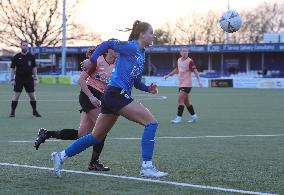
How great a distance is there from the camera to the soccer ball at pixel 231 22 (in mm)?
16516

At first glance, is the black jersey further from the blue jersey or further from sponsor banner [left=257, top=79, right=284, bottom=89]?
sponsor banner [left=257, top=79, right=284, bottom=89]

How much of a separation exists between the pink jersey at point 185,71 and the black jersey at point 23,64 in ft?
13.6

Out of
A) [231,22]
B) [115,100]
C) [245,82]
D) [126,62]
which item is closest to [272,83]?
[245,82]

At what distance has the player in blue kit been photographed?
8734 mm

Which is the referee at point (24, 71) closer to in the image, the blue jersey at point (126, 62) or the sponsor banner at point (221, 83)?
the blue jersey at point (126, 62)

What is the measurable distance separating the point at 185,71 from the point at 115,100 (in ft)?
35.4

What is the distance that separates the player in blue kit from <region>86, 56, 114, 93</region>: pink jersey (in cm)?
112

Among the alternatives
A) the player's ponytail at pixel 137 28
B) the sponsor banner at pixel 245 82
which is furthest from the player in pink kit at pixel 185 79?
the sponsor banner at pixel 245 82

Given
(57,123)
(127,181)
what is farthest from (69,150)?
(57,123)

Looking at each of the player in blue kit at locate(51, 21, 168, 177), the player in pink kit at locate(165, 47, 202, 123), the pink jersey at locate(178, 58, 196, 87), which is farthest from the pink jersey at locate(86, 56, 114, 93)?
the pink jersey at locate(178, 58, 196, 87)

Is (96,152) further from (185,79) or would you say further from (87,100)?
(185,79)

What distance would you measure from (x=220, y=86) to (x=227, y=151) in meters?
42.4

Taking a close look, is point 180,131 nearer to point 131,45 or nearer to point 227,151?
point 227,151

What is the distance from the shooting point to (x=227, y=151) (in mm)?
11891
